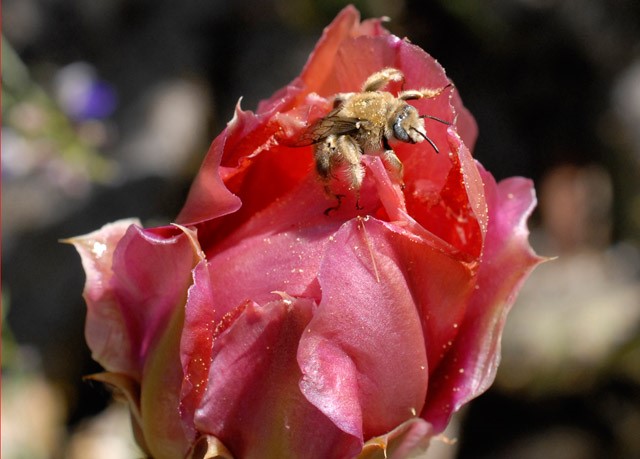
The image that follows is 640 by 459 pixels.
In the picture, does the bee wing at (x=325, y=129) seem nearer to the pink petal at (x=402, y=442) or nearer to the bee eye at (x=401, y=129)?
the bee eye at (x=401, y=129)

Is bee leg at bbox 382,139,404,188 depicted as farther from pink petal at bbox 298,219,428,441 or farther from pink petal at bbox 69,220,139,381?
pink petal at bbox 69,220,139,381

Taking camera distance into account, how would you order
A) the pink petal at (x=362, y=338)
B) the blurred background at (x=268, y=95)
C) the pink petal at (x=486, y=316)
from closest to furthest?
the pink petal at (x=362, y=338) < the pink petal at (x=486, y=316) < the blurred background at (x=268, y=95)

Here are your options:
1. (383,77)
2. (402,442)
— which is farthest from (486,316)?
(383,77)

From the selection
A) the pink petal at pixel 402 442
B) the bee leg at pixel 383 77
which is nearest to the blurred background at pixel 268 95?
the bee leg at pixel 383 77

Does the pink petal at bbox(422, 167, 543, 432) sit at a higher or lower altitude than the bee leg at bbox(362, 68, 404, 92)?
lower

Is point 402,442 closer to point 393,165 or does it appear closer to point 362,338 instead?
point 362,338

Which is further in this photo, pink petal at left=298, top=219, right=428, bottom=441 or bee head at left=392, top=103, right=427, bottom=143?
bee head at left=392, top=103, right=427, bottom=143

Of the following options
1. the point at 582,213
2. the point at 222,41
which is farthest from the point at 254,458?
the point at 222,41

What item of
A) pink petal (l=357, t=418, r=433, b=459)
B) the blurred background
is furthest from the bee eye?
the blurred background
